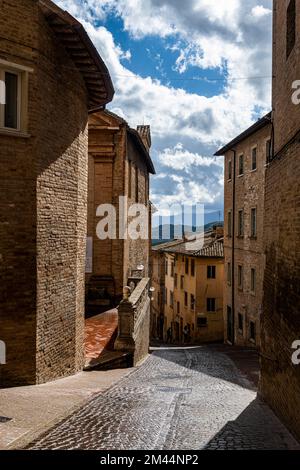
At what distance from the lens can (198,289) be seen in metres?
41.9

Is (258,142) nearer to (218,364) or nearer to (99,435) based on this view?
(218,364)

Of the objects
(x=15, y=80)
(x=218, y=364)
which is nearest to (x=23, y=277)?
(x=15, y=80)

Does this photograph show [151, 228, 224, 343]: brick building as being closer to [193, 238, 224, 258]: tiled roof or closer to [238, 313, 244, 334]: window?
[193, 238, 224, 258]: tiled roof

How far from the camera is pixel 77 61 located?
1242cm

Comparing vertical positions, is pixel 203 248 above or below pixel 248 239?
below

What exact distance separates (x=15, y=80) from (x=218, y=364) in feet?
44.8

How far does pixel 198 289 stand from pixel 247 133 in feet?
58.7

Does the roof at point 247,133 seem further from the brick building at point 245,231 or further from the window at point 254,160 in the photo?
the window at point 254,160

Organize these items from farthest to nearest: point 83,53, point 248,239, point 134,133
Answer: point 248,239
point 134,133
point 83,53

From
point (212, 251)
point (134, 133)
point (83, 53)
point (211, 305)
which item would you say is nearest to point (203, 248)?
point (212, 251)

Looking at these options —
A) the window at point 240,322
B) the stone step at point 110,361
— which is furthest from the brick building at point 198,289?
the stone step at point 110,361

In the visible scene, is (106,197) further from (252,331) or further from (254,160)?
(252,331)

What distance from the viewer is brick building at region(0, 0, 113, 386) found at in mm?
10219

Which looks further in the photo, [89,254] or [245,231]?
[245,231]
